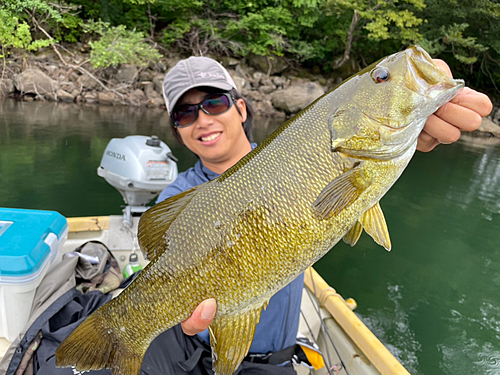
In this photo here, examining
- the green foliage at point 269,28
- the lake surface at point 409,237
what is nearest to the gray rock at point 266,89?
the green foliage at point 269,28

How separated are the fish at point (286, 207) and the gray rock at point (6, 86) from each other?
1993 centimetres

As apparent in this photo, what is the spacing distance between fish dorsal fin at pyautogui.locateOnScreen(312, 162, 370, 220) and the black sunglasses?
108 centimetres

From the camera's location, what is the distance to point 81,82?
60.2ft

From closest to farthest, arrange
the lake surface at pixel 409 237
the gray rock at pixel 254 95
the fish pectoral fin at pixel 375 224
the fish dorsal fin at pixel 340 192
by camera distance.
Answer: the fish dorsal fin at pixel 340 192, the fish pectoral fin at pixel 375 224, the lake surface at pixel 409 237, the gray rock at pixel 254 95

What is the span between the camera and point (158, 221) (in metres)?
1.59

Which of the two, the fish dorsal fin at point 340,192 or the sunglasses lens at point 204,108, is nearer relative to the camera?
the fish dorsal fin at point 340,192

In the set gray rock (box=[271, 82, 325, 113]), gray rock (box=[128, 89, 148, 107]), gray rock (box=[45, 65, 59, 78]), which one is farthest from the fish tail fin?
gray rock (box=[45, 65, 59, 78])

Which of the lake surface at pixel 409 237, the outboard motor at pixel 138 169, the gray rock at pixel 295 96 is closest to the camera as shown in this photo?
the outboard motor at pixel 138 169

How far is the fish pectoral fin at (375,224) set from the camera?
4.77ft

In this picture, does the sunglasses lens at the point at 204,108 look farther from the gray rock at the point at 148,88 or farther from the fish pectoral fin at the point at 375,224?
the gray rock at the point at 148,88

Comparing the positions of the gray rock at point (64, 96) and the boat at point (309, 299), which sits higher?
the boat at point (309, 299)

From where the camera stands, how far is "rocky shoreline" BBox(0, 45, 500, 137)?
1733cm

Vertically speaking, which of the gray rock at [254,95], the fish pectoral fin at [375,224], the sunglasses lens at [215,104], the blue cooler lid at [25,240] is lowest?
the gray rock at [254,95]

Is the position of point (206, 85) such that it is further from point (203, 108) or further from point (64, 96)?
point (64, 96)
